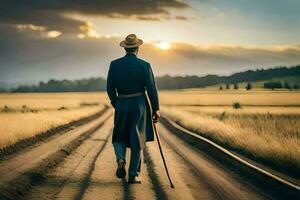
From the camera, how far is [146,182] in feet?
31.3

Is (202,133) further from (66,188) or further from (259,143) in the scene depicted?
(66,188)

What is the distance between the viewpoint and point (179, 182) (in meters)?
9.52

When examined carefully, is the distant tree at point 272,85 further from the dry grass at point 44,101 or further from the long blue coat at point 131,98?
the long blue coat at point 131,98

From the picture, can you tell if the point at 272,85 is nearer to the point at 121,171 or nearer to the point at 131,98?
the point at 131,98

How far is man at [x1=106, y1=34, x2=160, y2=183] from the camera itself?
31.7ft

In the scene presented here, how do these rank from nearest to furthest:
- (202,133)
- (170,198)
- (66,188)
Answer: (170,198), (66,188), (202,133)

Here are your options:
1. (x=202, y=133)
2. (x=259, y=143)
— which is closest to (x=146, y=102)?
(x=259, y=143)

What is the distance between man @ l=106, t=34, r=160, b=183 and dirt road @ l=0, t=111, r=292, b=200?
625 mm

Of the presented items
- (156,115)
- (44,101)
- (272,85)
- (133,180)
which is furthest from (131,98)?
(272,85)

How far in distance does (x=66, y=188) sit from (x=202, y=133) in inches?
526

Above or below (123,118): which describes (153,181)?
below

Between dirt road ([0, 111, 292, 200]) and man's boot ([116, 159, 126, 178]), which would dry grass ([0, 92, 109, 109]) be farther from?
man's boot ([116, 159, 126, 178])

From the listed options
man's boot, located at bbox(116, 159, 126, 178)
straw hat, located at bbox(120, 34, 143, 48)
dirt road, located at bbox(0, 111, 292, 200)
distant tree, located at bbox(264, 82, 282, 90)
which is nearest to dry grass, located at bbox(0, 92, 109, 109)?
distant tree, located at bbox(264, 82, 282, 90)

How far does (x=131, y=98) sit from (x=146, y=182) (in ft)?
4.93
